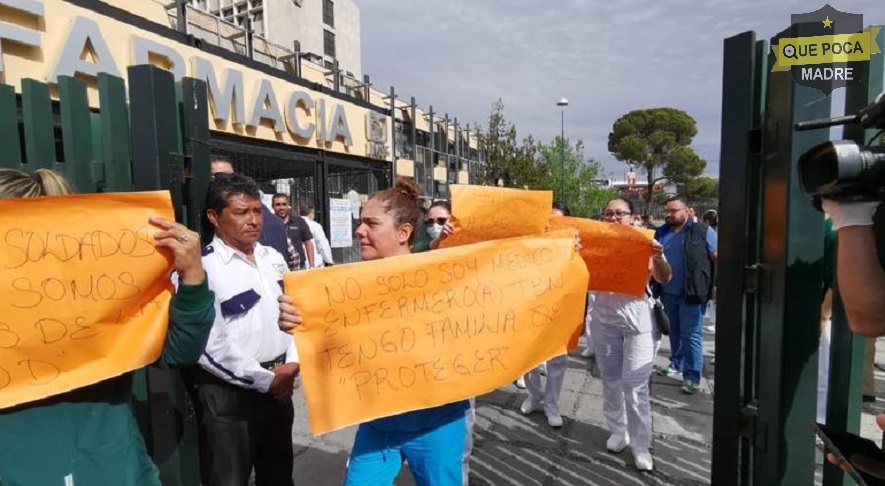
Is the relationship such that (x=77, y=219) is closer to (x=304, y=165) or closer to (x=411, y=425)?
(x=411, y=425)

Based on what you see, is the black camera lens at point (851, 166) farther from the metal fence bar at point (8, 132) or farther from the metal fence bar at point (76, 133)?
the metal fence bar at point (8, 132)

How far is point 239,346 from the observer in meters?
2.03

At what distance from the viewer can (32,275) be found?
1483 millimetres

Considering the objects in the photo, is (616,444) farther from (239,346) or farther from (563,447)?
(239,346)

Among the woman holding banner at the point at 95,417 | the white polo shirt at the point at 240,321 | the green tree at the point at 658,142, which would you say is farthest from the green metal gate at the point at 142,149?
the green tree at the point at 658,142

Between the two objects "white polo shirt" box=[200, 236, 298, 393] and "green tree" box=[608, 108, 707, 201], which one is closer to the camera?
"white polo shirt" box=[200, 236, 298, 393]

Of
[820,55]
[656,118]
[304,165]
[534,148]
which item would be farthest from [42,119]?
[656,118]

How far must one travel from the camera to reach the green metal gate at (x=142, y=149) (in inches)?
81.4

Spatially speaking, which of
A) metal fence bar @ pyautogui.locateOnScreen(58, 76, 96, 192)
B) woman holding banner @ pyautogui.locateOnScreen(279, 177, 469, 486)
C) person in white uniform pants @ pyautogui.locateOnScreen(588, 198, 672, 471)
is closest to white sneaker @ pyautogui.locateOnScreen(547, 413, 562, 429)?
person in white uniform pants @ pyautogui.locateOnScreen(588, 198, 672, 471)

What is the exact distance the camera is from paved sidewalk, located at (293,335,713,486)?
3.26 m

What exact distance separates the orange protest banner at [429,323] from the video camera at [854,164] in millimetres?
1103

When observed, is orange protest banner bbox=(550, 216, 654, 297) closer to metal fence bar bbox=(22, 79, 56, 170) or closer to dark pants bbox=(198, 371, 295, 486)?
dark pants bbox=(198, 371, 295, 486)

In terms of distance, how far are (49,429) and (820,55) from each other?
8.37 feet

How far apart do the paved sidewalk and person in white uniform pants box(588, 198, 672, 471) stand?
180 mm
